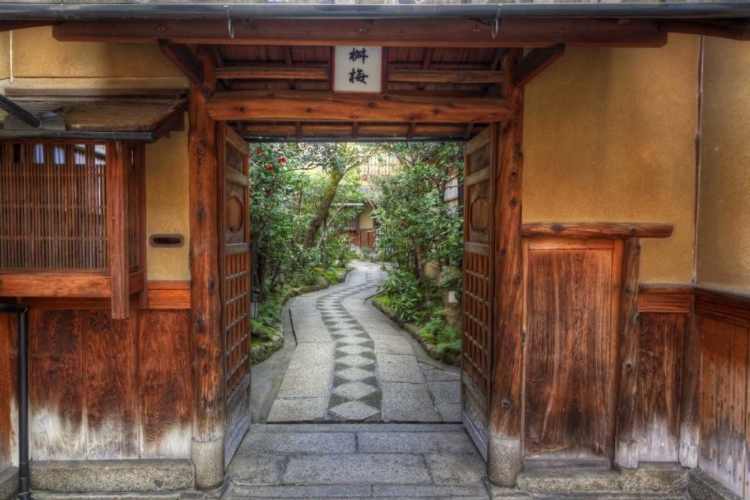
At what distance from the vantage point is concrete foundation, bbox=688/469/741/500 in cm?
368

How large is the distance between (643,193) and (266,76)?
3.64 metres

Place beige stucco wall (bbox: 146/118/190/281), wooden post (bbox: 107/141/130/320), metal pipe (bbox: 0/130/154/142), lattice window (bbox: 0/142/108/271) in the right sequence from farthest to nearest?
beige stucco wall (bbox: 146/118/190/281) < lattice window (bbox: 0/142/108/271) < wooden post (bbox: 107/141/130/320) < metal pipe (bbox: 0/130/154/142)

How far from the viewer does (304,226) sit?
14.4 meters

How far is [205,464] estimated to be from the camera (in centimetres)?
392

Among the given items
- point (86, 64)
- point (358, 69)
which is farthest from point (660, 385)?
point (86, 64)

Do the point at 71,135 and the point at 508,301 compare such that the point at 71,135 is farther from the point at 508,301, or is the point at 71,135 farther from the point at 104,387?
the point at 508,301

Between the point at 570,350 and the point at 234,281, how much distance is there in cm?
355

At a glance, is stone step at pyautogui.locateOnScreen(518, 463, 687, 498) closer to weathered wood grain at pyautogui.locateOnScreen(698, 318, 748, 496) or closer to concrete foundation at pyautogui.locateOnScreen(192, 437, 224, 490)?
weathered wood grain at pyautogui.locateOnScreen(698, 318, 748, 496)

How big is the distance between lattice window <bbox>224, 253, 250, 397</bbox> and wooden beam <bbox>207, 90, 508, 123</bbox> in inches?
59.2

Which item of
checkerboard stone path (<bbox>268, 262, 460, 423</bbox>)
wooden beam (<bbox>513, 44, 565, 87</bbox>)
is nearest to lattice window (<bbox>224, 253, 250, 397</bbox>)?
checkerboard stone path (<bbox>268, 262, 460, 423</bbox>)

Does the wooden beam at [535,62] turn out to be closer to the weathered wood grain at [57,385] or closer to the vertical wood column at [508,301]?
the vertical wood column at [508,301]

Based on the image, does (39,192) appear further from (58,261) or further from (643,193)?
(643,193)

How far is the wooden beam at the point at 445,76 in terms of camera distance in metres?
3.93

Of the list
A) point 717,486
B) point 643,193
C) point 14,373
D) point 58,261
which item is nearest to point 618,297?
point 643,193
